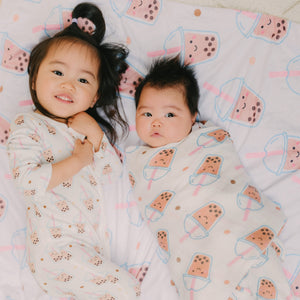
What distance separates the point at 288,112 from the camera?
1.48m

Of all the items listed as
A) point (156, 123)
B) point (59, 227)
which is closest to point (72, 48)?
point (156, 123)

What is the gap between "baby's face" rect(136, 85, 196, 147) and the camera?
1.41 meters

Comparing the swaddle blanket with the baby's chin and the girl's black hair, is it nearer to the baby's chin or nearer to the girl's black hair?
the baby's chin

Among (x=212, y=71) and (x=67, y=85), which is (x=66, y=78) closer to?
(x=67, y=85)

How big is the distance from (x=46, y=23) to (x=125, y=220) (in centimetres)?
91

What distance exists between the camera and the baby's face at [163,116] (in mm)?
1406

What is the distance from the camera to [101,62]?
4.83 ft

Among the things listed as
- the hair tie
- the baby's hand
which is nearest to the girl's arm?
the baby's hand

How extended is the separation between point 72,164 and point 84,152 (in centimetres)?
9

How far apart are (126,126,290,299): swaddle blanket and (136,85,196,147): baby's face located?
4 centimetres

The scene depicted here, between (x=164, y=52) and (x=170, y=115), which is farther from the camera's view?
(x=164, y=52)

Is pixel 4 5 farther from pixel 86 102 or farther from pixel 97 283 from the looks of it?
pixel 97 283

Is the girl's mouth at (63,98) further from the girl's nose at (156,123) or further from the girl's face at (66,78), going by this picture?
the girl's nose at (156,123)

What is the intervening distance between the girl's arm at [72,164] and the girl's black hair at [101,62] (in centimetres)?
15
